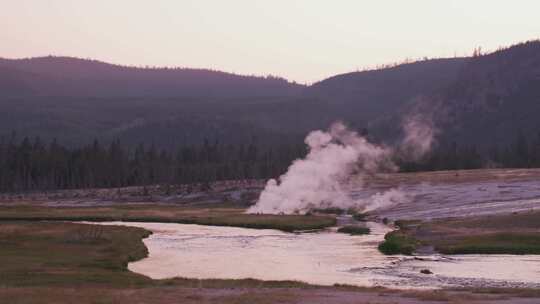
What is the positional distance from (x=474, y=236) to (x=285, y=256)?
730 inches

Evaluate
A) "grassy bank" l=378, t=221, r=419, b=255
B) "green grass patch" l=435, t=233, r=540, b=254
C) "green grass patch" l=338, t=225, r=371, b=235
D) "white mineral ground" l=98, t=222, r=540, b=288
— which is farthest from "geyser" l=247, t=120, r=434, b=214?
"green grass patch" l=435, t=233, r=540, b=254

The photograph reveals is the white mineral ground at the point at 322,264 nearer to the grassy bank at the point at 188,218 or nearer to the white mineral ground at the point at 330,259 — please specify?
the white mineral ground at the point at 330,259

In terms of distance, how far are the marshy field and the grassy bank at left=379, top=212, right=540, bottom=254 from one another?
0.14 metres

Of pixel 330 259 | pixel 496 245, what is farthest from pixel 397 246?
pixel 496 245

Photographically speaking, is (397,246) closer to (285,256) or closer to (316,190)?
(285,256)

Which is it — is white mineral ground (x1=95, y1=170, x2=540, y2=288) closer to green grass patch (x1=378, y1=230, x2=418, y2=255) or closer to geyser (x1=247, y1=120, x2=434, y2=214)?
green grass patch (x1=378, y1=230, x2=418, y2=255)

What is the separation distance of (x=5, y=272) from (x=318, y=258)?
23.2 metres

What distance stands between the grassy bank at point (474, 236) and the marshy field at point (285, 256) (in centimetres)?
14

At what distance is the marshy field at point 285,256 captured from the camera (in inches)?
1656

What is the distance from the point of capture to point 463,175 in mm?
149500

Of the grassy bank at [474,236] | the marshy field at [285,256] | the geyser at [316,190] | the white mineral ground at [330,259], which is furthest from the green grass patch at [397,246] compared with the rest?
the geyser at [316,190]

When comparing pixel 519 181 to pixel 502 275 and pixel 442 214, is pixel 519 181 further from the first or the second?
pixel 502 275

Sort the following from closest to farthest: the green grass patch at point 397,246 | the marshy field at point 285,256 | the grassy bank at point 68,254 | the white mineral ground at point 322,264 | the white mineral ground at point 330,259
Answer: the marshy field at point 285,256, the grassy bank at point 68,254, the white mineral ground at point 322,264, the white mineral ground at point 330,259, the green grass patch at point 397,246

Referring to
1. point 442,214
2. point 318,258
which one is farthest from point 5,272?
point 442,214
